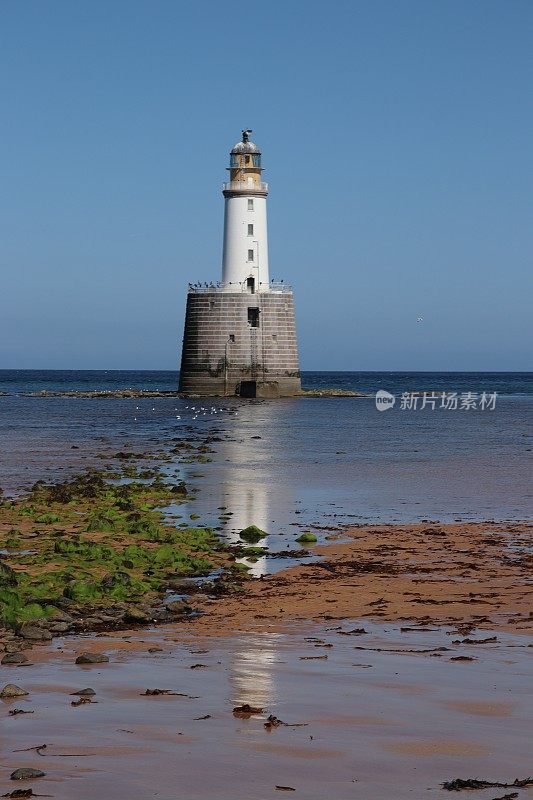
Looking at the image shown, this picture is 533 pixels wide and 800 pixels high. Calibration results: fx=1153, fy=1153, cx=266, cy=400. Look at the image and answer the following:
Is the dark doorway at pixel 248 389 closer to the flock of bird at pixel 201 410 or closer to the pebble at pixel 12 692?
the flock of bird at pixel 201 410

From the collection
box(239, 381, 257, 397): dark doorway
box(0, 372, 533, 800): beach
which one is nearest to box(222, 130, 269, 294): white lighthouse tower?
box(239, 381, 257, 397): dark doorway

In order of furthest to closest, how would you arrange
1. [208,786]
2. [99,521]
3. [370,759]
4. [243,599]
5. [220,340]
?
[220,340], [99,521], [243,599], [370,759], [208,786]

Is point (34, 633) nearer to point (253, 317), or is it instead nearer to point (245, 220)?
point (245, 220)

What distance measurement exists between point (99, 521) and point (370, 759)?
12.9 m

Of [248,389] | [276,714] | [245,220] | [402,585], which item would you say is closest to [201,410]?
[248,389]

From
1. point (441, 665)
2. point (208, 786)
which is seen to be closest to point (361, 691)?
point (441, 665)

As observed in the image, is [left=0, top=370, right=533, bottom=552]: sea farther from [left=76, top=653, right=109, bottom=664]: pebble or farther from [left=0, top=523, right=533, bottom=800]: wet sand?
[left=76, top=653, right=109, bottom=664]: pebble

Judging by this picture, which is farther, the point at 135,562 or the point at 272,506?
the point at 272,506

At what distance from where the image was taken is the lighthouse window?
7438 cm

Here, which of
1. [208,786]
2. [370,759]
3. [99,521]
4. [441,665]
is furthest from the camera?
[99,521]

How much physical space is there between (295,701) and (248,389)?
69719 millimetres

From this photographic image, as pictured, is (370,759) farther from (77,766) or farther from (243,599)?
(243,599)

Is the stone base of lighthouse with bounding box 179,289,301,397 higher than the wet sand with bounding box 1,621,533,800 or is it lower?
higher

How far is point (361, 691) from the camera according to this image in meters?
9.02
